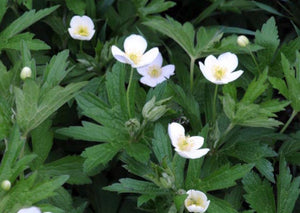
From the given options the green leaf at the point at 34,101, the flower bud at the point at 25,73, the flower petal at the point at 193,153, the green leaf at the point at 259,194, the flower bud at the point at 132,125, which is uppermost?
the flower bud at the point at 25,73

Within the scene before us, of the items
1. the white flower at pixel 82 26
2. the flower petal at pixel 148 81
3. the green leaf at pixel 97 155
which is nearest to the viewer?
the green leaf at pixel 97 155

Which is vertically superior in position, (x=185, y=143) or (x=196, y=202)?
(x=185, y=143)

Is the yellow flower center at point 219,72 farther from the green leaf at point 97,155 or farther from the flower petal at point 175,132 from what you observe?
the green leaf at point 97,155

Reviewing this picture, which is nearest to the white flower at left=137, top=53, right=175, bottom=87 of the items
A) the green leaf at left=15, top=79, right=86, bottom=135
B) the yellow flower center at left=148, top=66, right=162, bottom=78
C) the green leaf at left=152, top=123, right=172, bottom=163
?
the yellow flower center at left=148, top=66, right=162, bottom=78

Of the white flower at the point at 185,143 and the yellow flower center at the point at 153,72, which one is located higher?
the yellow flower center at the point at 153,72

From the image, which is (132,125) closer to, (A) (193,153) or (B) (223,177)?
(A) (193,153)

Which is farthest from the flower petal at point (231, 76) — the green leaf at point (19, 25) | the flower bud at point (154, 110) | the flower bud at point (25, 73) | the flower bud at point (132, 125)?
the green leaf at point (19, 25)

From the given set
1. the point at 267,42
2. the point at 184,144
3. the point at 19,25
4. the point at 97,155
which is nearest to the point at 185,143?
the point at 184,144

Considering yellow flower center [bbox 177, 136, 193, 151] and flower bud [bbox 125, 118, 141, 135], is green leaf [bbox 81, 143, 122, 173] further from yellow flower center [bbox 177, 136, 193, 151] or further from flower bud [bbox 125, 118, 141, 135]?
yellow flower center [bbox 177, 136, 193, 151]
